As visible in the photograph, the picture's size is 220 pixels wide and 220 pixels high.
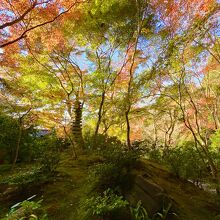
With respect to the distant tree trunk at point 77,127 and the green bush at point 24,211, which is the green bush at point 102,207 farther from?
the distant tree trunk at point 77,127

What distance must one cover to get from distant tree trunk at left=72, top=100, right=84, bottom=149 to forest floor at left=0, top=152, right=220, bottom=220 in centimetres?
339

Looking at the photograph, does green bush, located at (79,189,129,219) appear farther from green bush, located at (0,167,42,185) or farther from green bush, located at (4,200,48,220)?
green bush, located at (0,167,42,185)

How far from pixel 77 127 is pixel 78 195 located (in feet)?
20.2

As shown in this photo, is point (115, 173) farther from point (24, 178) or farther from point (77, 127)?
point (77, 127)

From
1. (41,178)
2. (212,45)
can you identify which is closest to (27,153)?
(41,178)

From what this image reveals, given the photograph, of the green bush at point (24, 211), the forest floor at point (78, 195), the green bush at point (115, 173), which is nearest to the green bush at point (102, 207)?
the forest floor at point (78, 195)

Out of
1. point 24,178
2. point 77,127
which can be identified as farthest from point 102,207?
point 77,127

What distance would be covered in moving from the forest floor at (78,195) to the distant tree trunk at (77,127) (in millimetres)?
3395

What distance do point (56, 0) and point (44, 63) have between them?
163 inches

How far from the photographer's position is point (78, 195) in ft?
17.9

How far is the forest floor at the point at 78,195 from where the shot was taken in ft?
15.9

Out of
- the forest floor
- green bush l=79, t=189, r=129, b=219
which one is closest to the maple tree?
the forest floor

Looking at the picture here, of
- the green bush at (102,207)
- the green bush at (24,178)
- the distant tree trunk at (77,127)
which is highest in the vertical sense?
the distant tree trunk at (77,127)

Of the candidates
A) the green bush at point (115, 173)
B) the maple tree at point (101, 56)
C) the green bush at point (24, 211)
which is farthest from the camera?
the maple tree at point (101, 56)
